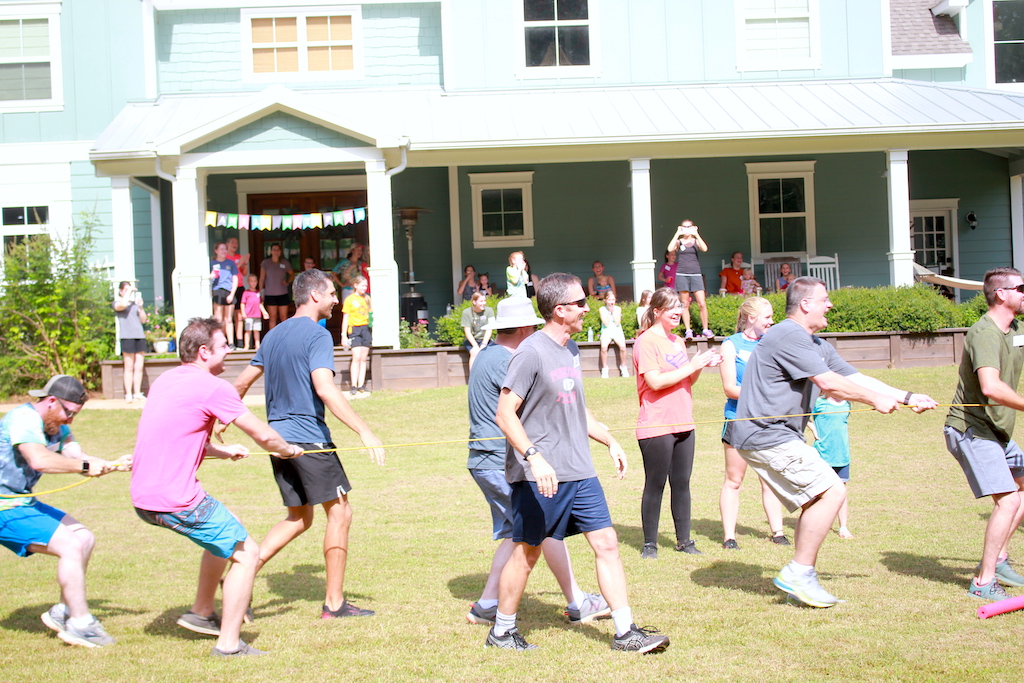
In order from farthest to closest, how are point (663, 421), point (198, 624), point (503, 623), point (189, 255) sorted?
1. point (189, 255)
2. point (663, 421)
3. point (198, 624)
4. point (503, 623)

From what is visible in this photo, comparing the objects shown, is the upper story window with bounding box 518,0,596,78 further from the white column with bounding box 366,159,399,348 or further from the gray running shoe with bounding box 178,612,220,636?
the gray running shoe with bounding box 178,612,220,636

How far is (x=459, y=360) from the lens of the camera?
1393cm

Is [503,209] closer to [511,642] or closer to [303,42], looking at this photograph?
[303,42]

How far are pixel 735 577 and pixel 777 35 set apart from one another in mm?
13922

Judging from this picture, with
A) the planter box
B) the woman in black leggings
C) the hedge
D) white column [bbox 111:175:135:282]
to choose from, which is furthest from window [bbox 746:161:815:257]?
the woman in black leggings

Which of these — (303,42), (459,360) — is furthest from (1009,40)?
(303,42)

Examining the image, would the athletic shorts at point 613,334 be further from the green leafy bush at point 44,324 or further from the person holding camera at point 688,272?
the green leafy bush at point 44,324

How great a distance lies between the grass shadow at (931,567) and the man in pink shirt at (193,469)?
3.82 meters

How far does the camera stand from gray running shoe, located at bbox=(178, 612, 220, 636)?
487 cm

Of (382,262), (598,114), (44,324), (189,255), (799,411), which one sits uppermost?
(598,114)

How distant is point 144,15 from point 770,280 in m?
12.2

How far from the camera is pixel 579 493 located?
4438 mm

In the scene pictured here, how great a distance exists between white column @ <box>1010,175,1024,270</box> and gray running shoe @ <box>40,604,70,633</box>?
18.1 m

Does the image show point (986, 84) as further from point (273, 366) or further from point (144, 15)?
point (273, 366)
